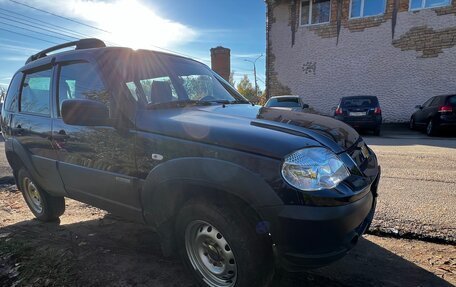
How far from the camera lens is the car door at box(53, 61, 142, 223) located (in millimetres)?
2682

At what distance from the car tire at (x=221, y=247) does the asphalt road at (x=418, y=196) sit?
203 centimetres

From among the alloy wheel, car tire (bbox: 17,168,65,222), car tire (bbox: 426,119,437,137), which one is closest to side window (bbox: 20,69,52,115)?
car tire (bbox: 17,168,65,222)

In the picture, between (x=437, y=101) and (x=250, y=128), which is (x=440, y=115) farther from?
(x=250, y=128)

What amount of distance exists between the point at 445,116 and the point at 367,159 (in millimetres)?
10327

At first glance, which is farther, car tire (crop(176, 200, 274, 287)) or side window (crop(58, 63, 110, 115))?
side window (crop(58, 63, 110, 115))

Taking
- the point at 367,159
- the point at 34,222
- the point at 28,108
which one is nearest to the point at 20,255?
the point at 34,222

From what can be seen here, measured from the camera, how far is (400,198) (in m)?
4.40

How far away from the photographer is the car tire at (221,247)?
2096mm

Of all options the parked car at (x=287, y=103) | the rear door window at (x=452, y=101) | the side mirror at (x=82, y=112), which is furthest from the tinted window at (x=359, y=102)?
the side mirror at (x=82, y=112)

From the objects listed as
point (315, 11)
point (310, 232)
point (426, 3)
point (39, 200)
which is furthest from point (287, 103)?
point (310, 232)

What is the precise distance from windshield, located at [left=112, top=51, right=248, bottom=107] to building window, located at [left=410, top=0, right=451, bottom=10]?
15365 millimetres

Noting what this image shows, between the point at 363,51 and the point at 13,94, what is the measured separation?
52.2 feet

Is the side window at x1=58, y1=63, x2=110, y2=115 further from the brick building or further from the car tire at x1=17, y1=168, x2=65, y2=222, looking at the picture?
the brick building

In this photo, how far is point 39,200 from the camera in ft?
13.5
